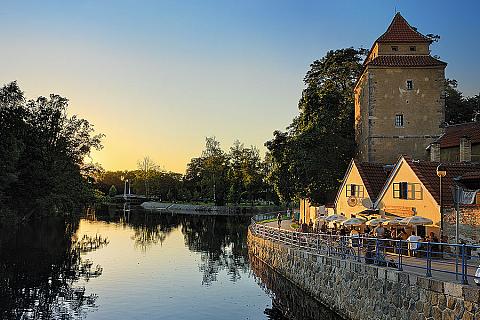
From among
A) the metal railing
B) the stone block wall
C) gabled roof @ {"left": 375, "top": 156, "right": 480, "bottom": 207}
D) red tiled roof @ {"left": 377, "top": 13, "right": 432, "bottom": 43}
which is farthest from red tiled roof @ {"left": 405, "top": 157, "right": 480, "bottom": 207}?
red tiled roof @ {"left": 377, "top": 13, "right": 432, "bottom": 43}

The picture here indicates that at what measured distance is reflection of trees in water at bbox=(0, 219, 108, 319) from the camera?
79.7ft

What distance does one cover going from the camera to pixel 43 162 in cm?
5722

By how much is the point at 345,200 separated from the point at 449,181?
11.0 m

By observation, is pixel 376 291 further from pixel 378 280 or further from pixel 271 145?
pixel 271 145

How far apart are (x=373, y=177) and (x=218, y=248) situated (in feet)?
61.5

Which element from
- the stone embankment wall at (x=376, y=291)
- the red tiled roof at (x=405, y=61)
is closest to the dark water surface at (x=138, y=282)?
the stone embankment wall at (x=376, y=291)

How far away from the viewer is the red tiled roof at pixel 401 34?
155ft

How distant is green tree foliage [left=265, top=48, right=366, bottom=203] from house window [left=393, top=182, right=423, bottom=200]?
17.0m

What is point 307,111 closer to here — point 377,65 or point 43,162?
point 377,65

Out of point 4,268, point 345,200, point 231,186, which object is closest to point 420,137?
point 345,200

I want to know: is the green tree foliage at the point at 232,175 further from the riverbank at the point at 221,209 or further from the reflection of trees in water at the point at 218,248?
the reflection of trees in water at the point at 218,248

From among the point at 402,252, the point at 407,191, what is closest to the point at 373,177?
the point at 407,191

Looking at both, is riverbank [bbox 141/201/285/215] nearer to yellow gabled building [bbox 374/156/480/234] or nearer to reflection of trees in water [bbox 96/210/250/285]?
reflection of trees in water [bbox 96/210/250/285]

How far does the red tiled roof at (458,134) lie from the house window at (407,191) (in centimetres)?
998
